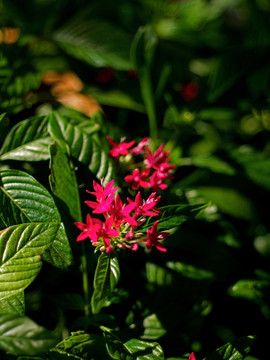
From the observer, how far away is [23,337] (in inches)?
21.1

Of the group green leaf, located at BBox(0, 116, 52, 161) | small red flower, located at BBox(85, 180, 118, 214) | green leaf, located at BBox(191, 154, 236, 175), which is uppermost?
green leaf, located at BBox(0, 116, 52, 161)

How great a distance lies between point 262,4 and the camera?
1815 mm

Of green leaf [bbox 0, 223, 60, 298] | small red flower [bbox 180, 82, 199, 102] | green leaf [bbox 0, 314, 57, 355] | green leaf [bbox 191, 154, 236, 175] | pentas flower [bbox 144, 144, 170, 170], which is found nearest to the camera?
green leaf [bbox 0, 314, 57, 355]

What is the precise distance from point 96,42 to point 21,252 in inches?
39.4

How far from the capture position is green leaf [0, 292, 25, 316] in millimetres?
659

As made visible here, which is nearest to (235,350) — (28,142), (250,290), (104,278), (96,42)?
(250,290)

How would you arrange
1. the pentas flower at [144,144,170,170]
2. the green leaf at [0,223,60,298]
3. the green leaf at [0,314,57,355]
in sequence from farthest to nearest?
1. the pentas flower at [144,144,170,170]
2. the green leaf at [0,223,60,298]
3. the green leaf at [0,314,57,355]

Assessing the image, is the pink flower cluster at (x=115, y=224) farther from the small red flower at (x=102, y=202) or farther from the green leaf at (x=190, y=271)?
the green leaf at (x=190, y=271)

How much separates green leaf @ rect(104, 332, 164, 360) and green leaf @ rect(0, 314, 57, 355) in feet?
0.70

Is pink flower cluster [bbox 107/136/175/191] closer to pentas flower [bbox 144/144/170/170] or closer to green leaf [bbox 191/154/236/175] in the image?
pentas flower [bbox 144/144/170/170]

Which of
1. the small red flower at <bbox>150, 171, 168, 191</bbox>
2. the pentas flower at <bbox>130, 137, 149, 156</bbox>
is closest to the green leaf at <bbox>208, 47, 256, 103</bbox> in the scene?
the pentas flower at <bbox>130, 137, 149, 156</bbox>

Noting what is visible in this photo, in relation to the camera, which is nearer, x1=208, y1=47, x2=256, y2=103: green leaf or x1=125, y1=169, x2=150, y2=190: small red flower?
x1=125, y1=169, x2=150, y2=190: small red flower

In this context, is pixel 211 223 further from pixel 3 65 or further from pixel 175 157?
pixel 3 65

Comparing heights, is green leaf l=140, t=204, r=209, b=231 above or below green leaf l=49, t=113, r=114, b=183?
below
